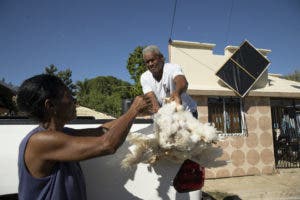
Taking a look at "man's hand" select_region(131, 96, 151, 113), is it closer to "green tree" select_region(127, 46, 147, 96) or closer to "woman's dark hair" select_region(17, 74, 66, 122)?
"woman's dark hair" select_region(17, 74, 66, 122)

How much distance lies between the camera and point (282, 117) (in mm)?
12461

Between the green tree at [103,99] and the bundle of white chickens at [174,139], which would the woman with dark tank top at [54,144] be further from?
the green tree at [103,99]

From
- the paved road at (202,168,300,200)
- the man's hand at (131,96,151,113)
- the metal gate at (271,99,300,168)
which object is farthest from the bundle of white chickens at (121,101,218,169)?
the metal gate at (271,99,300,168)

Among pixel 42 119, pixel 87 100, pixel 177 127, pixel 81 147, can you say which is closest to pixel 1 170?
pixel 42 119

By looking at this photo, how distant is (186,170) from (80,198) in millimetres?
899

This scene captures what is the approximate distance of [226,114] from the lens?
10898 millimetres

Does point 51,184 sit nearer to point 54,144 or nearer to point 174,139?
point 54,144

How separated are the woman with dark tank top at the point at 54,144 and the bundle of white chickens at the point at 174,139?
0.19 meters

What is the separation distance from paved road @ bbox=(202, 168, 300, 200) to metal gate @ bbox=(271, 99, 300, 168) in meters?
1.43

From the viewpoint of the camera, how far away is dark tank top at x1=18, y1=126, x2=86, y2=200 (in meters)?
1.83

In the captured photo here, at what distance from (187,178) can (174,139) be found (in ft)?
1.87

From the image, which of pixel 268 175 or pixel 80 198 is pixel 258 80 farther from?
pixel 80 198

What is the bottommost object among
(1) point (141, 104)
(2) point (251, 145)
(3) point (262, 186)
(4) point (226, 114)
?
(3) point (262, 186)

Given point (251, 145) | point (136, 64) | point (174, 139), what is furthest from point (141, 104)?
point (136, 64)
